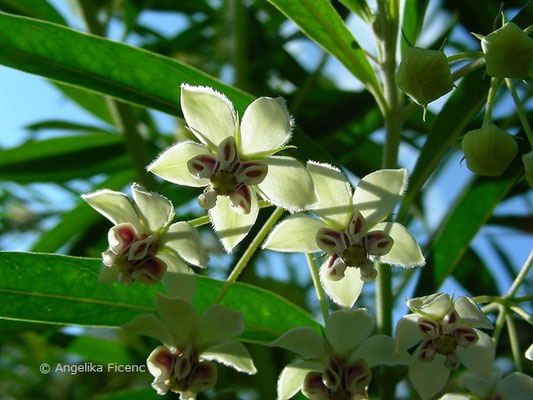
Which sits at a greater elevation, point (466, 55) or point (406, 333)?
point (466, 55)

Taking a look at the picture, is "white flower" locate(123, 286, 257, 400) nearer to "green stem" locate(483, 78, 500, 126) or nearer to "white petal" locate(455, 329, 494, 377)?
"white petal" locate(455, 329, 494, 377)

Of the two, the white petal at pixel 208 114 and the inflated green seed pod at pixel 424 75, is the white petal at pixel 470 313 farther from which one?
the white petal at pixel 208 114

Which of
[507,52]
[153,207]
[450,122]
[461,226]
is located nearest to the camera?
[507,52]

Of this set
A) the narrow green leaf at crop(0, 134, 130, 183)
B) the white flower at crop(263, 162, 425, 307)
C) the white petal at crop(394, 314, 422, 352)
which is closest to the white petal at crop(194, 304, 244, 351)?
the white flower at crop(263, 162, 425, 307)

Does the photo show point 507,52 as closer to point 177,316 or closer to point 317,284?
point 317,284

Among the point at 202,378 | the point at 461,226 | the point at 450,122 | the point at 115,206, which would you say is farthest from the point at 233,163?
the point at 461,226

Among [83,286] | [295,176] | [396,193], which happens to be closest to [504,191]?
[396,193]
